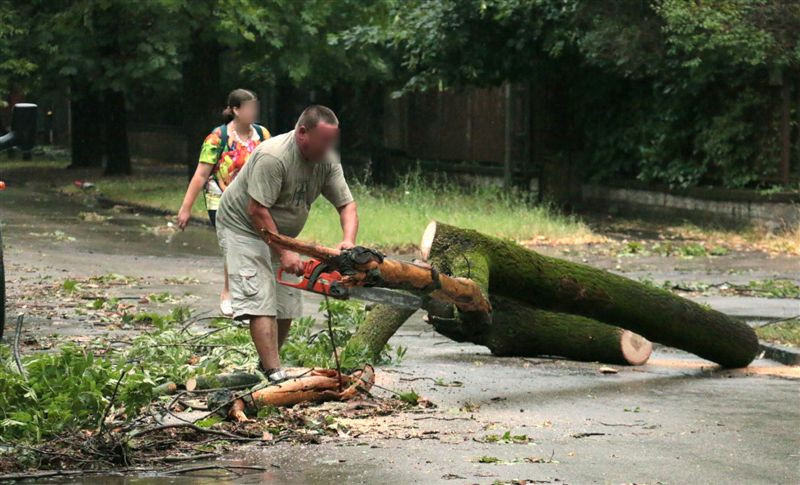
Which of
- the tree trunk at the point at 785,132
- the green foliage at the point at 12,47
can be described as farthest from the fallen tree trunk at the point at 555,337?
the green foliage at the point at 12,47

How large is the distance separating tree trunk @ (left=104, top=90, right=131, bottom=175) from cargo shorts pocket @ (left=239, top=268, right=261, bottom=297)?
84.0ft

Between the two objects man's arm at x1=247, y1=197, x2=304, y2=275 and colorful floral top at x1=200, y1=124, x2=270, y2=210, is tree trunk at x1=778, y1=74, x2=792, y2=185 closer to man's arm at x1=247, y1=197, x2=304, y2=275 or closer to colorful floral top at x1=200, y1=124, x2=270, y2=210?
colorful floral top at x1=200, y1=124, x2=270, y2=210

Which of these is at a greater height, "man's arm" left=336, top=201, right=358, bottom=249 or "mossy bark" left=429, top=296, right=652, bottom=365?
"man's arm" left=336, top=201, right=358, bottom=249

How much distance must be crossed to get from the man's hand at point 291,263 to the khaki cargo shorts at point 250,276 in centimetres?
46

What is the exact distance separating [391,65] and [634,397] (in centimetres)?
2053

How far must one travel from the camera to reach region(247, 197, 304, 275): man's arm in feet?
25.8

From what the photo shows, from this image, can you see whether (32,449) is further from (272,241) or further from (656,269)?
(656,269)

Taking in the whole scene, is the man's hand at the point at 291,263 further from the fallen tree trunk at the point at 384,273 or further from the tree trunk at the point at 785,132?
the tree trunk at the point at 785,132

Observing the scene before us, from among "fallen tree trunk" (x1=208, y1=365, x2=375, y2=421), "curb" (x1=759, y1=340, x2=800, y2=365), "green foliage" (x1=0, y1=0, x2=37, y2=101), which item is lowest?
"curb" (x1=759, y1=340, x2=800, y2=365)

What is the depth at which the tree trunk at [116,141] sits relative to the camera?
109 feet

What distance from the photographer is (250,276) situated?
8289mm

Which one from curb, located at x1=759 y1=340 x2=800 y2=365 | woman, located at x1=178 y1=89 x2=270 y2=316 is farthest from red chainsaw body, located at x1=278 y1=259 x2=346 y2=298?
curb, located at x1=759 y1=340 x2=800 y2=365

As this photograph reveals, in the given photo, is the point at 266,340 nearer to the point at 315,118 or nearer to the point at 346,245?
the point at 346,245

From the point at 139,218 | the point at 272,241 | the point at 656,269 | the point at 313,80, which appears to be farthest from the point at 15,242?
the point at 272,241
